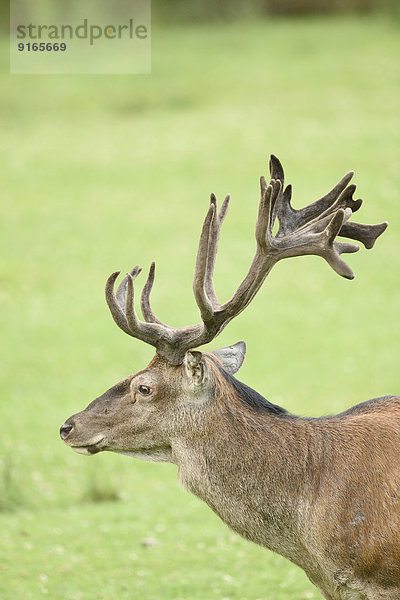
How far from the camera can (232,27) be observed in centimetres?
3888

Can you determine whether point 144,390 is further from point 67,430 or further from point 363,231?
point 363,231

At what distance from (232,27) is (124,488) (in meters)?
28.8

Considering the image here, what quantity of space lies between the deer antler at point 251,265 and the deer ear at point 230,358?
0.46 metres

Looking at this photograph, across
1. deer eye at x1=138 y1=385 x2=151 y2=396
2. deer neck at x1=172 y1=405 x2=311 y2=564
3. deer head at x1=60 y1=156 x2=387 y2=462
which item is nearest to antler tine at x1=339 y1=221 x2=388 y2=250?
deer head at x1=60 y1=156 x2=387 y2=462

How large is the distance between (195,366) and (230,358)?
2.47ft

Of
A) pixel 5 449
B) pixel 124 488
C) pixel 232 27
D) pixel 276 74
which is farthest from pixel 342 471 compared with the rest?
pixel 232 27

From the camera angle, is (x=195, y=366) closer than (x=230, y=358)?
Yes

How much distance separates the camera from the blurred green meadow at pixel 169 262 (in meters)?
10.6

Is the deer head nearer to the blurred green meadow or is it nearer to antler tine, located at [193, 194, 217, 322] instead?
antler tine, located at [193, 194, 217, 322]

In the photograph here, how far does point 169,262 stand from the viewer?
23.4 metres

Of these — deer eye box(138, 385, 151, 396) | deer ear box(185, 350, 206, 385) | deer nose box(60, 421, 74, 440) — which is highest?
deer ear box(185, 350, 206, 385)

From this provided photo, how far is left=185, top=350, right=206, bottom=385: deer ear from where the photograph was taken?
609 cm

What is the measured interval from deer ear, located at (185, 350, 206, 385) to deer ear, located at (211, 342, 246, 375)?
55 centimetres

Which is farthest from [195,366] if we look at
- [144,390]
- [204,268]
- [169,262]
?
[169,262]
